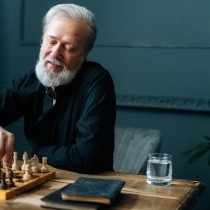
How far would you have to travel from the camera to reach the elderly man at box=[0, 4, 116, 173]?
1942 millimetres

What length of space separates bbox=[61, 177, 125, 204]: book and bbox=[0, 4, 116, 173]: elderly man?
1.73 feet

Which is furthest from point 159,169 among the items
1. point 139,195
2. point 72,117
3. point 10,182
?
point 72,117

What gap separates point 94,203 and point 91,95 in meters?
0.80

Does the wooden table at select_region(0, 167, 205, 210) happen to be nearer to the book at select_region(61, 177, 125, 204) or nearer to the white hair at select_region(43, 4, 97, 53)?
the book at select_region(61, 177, 125, 204)

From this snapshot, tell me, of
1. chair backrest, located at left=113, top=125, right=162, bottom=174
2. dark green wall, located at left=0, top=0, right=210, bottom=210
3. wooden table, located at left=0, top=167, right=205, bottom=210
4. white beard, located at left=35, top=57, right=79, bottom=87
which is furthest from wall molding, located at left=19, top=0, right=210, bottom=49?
wooden table, located at left=0, top=167, right=205, bottom=210

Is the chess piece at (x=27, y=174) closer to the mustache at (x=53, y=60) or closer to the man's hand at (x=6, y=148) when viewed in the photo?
the man's hand at (x=6, y=148)

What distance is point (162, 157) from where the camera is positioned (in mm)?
1517

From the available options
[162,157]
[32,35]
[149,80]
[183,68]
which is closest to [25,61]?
[32,35]

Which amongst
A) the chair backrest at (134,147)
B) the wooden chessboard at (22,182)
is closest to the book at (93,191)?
the wooden chessboard at (22,182)

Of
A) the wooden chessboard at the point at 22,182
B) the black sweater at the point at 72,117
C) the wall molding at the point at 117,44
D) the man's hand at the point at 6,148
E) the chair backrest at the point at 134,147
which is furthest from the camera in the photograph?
the wall molding at the point at 117,44

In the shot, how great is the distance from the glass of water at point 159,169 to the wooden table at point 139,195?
1.0 inches

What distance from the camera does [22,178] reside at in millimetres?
1464

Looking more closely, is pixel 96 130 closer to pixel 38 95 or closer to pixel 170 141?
pixel 38 95

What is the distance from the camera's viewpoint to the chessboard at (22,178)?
133 cm
